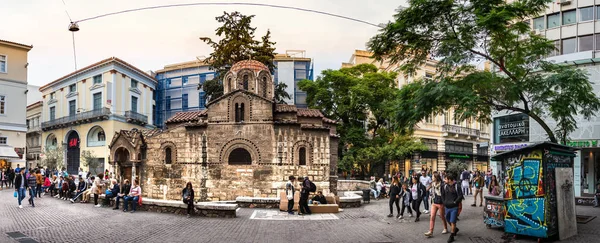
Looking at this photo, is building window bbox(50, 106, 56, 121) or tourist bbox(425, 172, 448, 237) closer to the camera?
tourist bbox(425, 172, 448, 237)

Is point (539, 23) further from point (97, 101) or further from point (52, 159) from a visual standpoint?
point (52, 159)

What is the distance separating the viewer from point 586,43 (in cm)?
2633

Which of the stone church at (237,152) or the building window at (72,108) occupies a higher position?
the building window at (72,108)

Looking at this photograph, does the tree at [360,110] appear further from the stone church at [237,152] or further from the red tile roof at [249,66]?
the stone church at [237,152]

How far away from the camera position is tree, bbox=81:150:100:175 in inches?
1594

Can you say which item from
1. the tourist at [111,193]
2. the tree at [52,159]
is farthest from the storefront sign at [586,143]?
the tree at [52,159]

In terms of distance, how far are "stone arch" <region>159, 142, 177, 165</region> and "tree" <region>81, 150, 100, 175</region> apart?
19.2 metres

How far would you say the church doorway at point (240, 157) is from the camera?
77.0 ft

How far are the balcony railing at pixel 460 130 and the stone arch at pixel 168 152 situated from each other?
101ft

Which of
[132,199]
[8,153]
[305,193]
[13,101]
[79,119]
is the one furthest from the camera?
[79,119]

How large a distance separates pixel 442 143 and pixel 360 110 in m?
12.8

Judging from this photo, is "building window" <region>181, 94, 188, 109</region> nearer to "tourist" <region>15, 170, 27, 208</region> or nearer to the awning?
the awning

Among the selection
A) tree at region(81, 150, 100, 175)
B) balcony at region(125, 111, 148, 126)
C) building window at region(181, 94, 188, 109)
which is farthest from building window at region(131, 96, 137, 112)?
tree at region(81, 150, 100, 175)

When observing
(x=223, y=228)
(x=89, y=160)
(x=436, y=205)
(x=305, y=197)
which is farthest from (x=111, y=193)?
(x=89, y=160)
